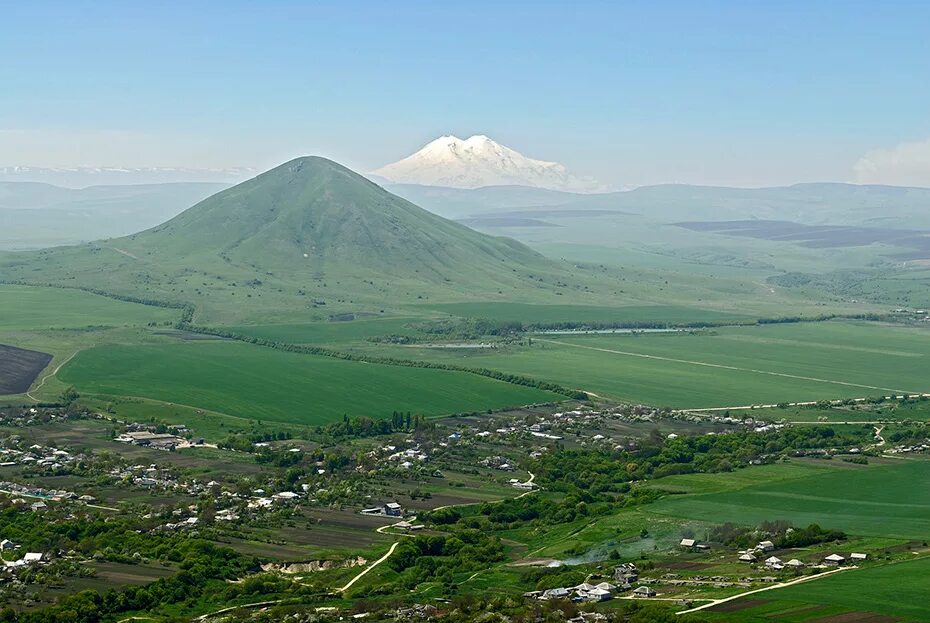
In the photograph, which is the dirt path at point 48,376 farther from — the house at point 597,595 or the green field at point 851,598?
the green field at point 851,598

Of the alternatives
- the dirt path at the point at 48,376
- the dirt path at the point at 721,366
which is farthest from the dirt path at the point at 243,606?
the dirt path at the point at 721,366

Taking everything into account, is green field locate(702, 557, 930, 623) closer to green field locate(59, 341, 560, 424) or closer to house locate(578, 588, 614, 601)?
house locate(578, 588, 614, 601)

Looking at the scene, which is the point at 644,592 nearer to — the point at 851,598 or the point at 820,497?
the point at 851,598

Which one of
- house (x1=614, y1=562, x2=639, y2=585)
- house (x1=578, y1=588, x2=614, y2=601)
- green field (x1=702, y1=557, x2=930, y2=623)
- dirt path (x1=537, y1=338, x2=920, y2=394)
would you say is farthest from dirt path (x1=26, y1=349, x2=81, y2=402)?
green field (x1=702, y1=557, x2=930, y2=623)

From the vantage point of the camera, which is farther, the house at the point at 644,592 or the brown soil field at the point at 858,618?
the house at the point at 644,592

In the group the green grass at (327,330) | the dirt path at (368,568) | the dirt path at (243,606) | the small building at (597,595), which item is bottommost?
the dirt path at (243,606)

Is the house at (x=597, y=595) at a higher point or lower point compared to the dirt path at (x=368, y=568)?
higher
